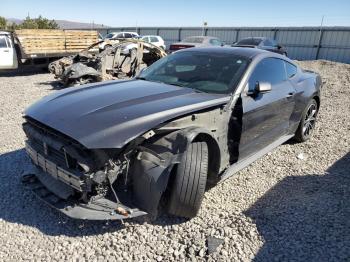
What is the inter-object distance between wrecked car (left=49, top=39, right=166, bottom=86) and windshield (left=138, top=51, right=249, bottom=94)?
17.5ft

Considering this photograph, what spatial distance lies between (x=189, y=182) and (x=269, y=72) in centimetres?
216

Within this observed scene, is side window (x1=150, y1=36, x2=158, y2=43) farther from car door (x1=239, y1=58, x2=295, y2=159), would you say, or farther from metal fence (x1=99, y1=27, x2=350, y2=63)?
car door (x1=239, y1=58, x2=295, y2=159)

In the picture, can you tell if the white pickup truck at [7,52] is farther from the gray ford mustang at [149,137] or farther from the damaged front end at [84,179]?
the damaged front end at [84,179]

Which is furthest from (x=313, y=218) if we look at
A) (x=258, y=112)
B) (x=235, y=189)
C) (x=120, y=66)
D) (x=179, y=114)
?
(x=120, y=66)

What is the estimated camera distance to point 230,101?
11.6 feet

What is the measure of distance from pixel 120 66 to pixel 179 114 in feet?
26.4

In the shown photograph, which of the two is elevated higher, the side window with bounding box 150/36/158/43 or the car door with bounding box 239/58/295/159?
the car door with bounding box 239/58/295/159

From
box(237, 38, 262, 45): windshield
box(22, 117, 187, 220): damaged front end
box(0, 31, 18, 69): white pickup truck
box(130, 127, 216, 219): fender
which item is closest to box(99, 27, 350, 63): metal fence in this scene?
box(237, 38, 262, 45): windshield

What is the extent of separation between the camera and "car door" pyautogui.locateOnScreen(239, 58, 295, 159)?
12.4ft

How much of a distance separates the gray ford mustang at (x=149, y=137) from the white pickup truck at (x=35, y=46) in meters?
10.4

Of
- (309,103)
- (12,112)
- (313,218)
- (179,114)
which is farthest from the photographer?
(12,112)

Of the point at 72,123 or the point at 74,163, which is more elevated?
the point at 72,123

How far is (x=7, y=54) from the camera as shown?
12586mm

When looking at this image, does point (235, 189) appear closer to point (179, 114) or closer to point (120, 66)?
point (179, 114)
